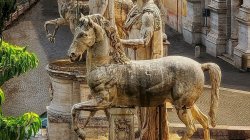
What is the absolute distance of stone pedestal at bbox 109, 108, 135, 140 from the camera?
16.3 meters

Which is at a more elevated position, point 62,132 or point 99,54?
point 99,54

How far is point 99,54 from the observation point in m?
15.5

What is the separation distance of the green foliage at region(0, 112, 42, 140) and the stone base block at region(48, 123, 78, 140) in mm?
7374

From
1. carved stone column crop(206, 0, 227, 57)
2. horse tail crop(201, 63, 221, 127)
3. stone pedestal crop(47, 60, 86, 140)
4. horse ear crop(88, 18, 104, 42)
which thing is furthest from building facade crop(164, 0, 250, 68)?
horse ear crop(88, 18, 104, 42)

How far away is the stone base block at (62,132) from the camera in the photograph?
68.3 ft

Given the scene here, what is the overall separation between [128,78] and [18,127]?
304 cm

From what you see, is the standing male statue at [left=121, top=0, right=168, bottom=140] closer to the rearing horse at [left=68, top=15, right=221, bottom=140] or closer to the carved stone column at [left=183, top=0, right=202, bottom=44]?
the rearing horse at [left=68, top=15, right=221, bottom=140]

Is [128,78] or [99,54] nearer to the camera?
[99,54]

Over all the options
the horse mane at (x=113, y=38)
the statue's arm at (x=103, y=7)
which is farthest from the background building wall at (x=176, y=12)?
the horse mane at (x=113, y=38)

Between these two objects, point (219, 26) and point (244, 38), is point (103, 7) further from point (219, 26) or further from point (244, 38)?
point (219, 26)

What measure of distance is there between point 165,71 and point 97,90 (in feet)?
Result: 3.97

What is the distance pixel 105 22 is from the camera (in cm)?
1553

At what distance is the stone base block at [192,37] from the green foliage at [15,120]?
25.8m

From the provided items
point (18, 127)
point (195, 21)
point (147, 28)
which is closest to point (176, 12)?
point (195, 21)
